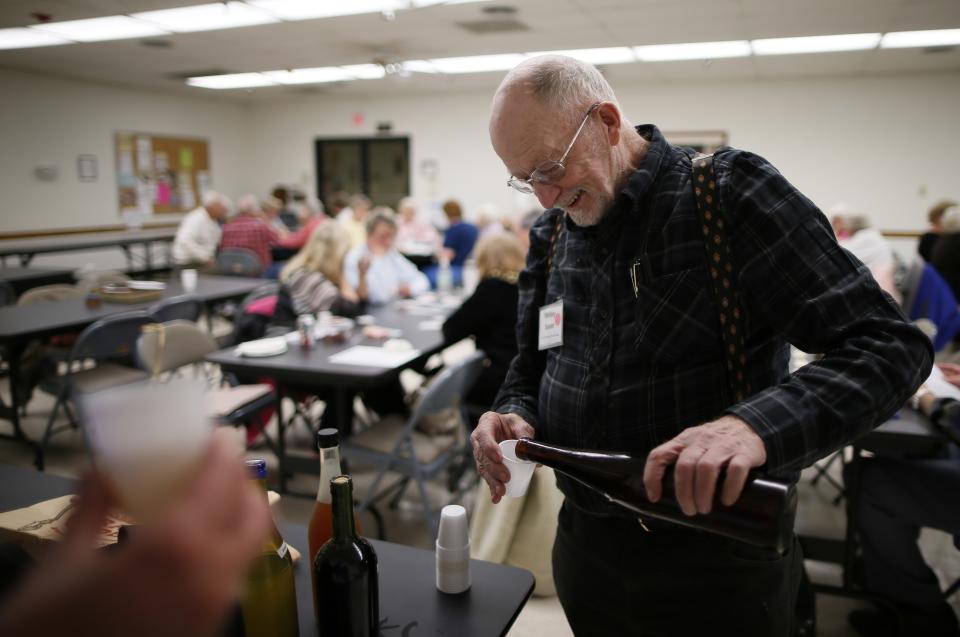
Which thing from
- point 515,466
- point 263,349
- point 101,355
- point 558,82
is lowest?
point 101,355

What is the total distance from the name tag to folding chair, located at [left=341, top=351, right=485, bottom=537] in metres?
1.23

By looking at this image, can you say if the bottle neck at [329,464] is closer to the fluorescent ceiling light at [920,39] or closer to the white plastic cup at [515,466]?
the white plastic cup at [515,466]

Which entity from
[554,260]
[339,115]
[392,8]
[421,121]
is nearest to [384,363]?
[554,260]

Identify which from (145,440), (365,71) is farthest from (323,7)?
(145,440)

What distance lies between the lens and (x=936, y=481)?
6.59ft

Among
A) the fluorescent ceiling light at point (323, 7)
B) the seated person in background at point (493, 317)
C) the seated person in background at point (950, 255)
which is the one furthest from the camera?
the fluorescent ceiling light at point (323, 7)

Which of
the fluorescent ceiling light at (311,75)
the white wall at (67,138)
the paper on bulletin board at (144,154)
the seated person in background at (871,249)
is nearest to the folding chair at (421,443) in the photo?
the seated person in background at (871,249)

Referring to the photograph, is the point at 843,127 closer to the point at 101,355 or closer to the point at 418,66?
the point at 418,66

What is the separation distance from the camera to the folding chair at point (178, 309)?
146 inches

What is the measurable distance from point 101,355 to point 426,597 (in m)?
2.92

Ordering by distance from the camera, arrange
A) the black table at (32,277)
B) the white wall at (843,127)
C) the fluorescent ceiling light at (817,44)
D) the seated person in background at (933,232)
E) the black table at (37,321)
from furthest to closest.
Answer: the white wall at (843,127), the fluorescent ceiling light at (817,44), the black table at (32,277), the seated person in background at (933,232), the black table at (37,321)

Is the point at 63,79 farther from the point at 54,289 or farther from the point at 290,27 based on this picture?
Result: the point at 54,289

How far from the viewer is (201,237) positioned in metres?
7.40

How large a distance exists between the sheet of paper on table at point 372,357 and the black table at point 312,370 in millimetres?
29
